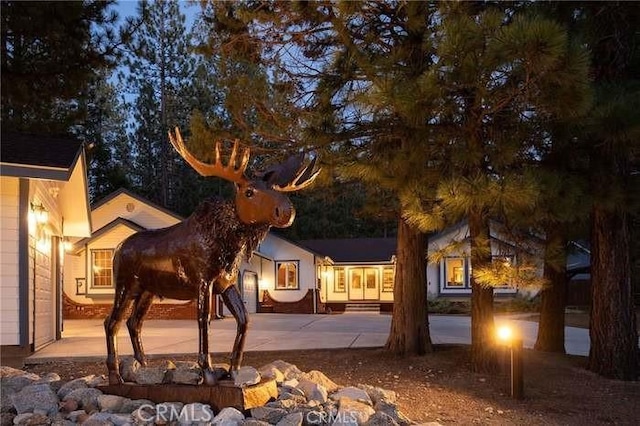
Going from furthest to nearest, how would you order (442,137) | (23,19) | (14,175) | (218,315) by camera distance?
(218,315)
(23,19)
(14,175)
(442,137)

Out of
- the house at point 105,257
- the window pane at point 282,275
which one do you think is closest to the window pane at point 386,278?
the window pane at point 282,275

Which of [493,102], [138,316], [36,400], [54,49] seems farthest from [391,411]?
[54,49]

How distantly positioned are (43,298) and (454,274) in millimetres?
18724

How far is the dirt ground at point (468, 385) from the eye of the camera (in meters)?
6.59

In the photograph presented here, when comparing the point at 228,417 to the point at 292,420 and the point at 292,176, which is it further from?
the point at 292,176

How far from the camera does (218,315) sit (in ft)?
64.6

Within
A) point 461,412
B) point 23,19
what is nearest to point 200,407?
point 461,412

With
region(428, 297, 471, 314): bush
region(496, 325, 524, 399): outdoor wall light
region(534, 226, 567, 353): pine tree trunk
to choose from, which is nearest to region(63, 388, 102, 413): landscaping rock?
region(496, 325, 524, 399): outdoor wall light

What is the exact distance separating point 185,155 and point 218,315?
1524cm

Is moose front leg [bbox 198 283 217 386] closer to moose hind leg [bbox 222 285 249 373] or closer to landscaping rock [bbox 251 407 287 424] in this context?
moose hind leg [bbox 222 285 249 373]

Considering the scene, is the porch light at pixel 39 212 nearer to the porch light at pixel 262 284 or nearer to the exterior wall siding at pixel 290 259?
the exterior wall siding at pixel 290 259

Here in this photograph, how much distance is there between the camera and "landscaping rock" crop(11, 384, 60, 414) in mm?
4988

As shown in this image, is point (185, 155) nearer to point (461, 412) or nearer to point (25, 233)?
point (461, 412)

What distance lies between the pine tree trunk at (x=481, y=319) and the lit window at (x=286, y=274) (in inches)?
694
